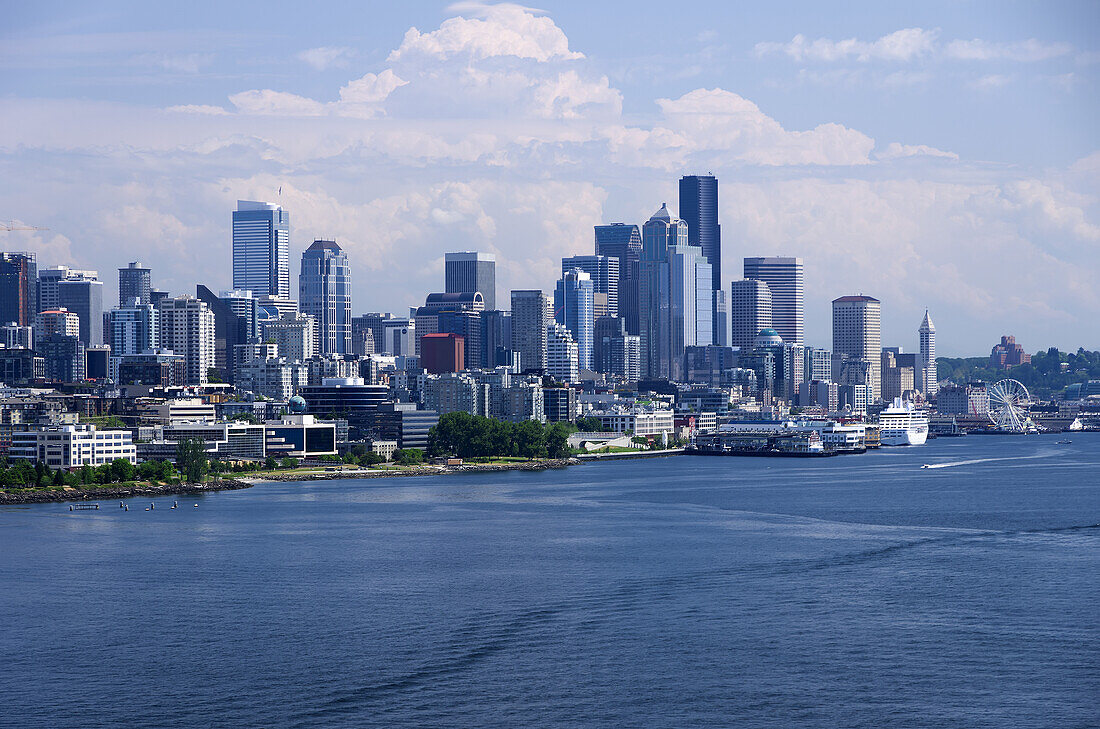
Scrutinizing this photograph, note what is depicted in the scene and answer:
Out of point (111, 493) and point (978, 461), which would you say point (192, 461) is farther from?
point (978, 461)

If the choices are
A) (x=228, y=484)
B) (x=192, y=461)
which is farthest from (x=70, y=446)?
(x=228, y=484)

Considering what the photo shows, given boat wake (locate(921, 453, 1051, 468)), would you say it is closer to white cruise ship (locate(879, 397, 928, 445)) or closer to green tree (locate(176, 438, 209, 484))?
white cruise ship (locate(879, 397, 928, 445))

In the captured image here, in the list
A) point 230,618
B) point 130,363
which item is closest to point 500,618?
point 230,618

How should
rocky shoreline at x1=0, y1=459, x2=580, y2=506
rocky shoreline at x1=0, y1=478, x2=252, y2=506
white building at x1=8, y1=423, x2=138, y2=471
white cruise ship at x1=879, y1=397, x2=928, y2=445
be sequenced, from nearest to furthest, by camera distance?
rocky shoreline at x1=0, y1=478, x2=252, y2=506, rocky shoreline at x1=0, y1=459, x2=580, y2=506, white building at x1=8, y1=423, x2=138, y2=471, white cruise ship at x1=879, y1=397, x2=928, y2=445

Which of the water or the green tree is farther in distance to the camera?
the green tree

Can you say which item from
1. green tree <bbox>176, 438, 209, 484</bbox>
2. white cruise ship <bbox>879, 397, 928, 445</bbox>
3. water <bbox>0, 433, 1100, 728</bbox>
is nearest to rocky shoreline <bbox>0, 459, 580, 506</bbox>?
Result: green tree <bbox>176, 438, 209, 484</bbox>

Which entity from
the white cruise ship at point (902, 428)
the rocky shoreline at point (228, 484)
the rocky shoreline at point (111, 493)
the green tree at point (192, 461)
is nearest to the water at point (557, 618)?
the rocky shoreline at point (111, 493)

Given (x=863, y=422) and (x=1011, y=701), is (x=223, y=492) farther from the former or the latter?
(x=863, y=422)
